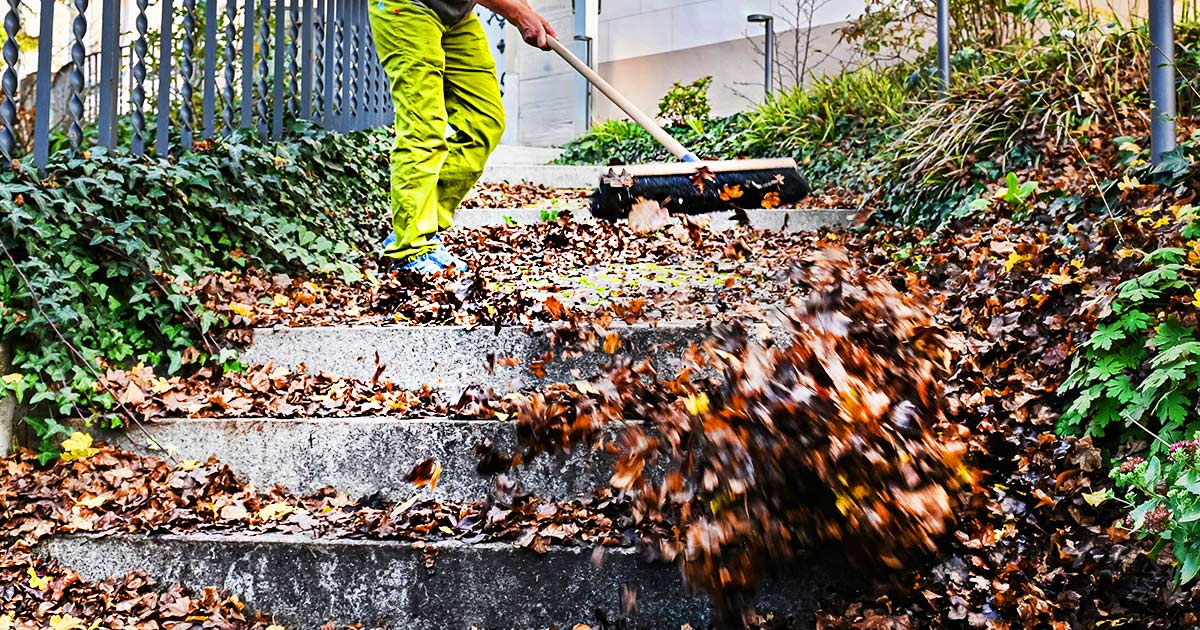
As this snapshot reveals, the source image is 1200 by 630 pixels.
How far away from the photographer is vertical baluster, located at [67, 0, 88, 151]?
328 centimetres

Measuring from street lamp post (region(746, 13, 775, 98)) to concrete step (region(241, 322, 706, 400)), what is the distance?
5.85 m

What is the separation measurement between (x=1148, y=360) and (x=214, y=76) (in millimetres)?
3490

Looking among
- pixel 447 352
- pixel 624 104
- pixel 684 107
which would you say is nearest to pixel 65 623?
pixel 447 352

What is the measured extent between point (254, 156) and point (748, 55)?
230 inches

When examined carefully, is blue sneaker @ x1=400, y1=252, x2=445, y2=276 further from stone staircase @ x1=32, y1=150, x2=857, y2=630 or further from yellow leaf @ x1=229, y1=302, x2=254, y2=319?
stone staircase @ x1=32, y1=150, x2=857, y2=630

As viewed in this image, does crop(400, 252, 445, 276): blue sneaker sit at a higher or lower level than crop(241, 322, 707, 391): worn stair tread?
higher

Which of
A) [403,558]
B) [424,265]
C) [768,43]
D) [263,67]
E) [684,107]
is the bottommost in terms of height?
[403,558]

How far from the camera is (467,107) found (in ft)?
13.8

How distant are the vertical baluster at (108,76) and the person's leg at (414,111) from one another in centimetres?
92

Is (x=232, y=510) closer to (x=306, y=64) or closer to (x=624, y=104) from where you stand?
(x=624, y=104)

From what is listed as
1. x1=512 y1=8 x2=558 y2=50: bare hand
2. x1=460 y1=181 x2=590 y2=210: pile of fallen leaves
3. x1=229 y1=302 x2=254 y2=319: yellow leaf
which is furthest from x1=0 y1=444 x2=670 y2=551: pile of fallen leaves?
x1=460 y1=181 x2=590 y2=210: pile of fallen leaves

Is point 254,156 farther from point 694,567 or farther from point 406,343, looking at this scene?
point 694,567

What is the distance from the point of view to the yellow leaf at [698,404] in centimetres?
193

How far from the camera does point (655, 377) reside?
260 centimetres
